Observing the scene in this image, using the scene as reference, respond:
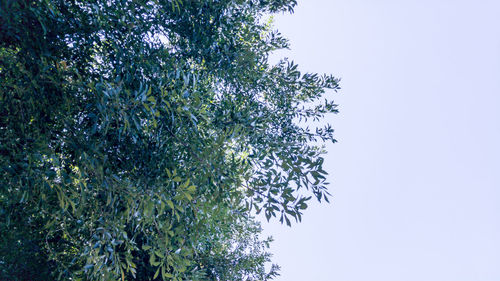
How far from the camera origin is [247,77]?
22.4 feet

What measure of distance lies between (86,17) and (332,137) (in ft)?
16.6

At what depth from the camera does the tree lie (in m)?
3.59

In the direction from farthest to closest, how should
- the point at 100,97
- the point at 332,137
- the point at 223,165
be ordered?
the point at 332,137
the point at 223,165
the point at 100,97

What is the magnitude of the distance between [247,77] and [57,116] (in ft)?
11.2

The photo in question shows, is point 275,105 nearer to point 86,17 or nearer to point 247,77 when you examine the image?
point 247,77

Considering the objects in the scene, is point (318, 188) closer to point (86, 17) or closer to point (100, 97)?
point (100, 97)

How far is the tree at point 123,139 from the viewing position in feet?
11.8

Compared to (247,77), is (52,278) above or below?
below

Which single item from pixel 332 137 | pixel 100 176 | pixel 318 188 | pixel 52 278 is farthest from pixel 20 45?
pixel 332 137

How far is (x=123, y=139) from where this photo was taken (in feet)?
14.3

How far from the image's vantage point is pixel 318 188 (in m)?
3.69

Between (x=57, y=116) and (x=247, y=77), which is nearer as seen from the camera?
(x=57, y=116)

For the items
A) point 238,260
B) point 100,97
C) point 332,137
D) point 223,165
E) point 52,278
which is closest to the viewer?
point 100,97

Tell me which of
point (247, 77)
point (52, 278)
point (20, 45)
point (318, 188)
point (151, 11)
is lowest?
point (52, 278)
